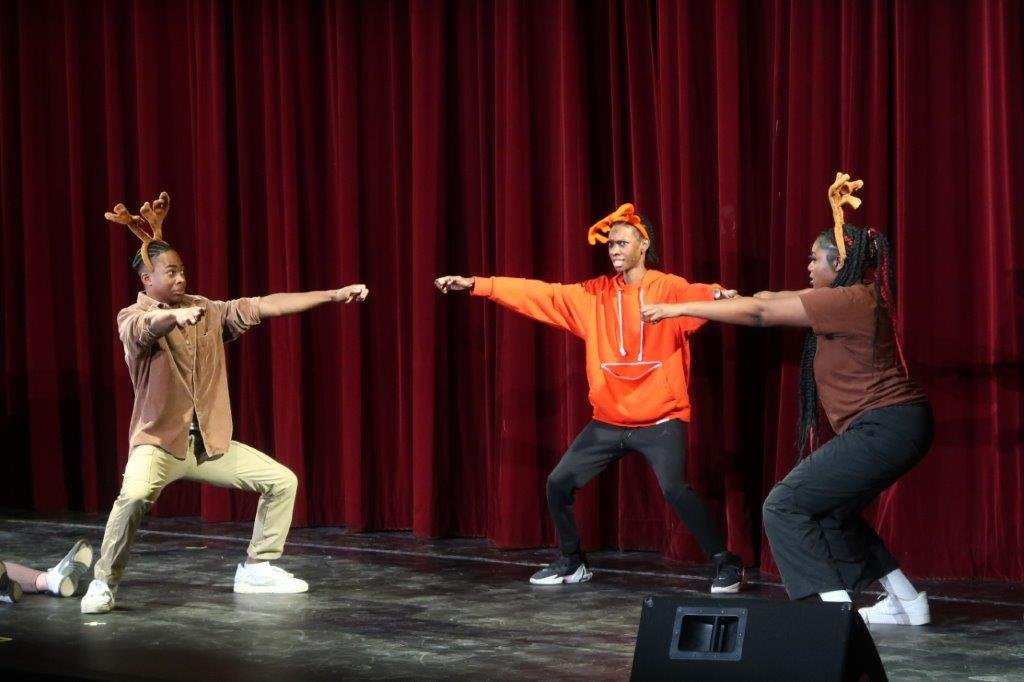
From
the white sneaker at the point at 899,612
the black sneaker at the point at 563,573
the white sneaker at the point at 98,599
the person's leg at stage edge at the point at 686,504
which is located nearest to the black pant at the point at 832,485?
the white sneaker at the point at 899,612

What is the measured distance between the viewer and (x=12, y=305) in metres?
8.55

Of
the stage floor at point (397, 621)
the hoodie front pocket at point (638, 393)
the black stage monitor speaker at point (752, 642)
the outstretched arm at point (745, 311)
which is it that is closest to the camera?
the black stage monitor speaker at point (752, 642)

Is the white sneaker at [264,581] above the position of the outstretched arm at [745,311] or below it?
below

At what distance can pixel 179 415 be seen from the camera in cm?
545

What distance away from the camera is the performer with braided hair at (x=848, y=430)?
15.4ft

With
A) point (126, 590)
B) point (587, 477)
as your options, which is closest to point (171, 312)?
point (126, 590)

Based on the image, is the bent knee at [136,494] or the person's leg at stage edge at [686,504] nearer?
the bent knee at [136,494]

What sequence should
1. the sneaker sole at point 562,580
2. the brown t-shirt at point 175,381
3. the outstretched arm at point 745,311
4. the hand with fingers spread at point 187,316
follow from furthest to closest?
the sneaker sole at point 562,580
the brown t-shirt at point 175,381
the hand with fingers spread at point 187,316
the outstretched arm at point 745,311

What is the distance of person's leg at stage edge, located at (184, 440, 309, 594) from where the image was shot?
562 cm

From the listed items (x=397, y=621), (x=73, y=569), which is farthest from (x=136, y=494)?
(x=397, y=621)

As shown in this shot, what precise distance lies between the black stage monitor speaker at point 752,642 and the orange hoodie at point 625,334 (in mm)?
2445

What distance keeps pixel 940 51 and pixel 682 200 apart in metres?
1.27

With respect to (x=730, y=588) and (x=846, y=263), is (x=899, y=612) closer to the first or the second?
(x=730, y=588)

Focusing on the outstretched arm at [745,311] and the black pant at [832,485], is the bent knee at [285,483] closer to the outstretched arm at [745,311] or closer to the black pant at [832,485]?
the outstretched arm at [745,311]
